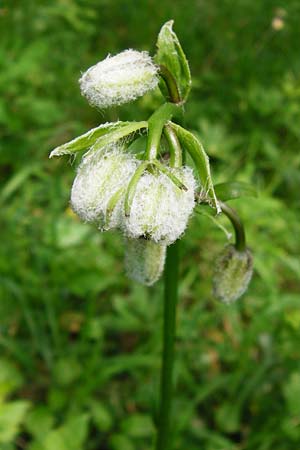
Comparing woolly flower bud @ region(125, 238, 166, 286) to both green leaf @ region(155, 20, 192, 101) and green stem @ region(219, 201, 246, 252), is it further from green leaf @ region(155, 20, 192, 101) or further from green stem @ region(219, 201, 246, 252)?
green leaf @ region(155, 20, 192, 101)

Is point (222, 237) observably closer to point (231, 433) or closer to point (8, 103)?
point (231, 433)

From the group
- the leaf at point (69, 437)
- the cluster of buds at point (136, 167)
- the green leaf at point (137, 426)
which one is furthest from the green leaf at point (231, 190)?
the green leaf at point (137, 426)

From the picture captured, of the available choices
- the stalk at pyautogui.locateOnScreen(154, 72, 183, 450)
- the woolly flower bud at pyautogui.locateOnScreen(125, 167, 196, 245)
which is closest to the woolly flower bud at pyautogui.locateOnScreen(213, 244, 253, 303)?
the stalk at pyautogui.locateOnScreen(154, 72, 183, 450)

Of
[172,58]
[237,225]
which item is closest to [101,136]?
[172,58]

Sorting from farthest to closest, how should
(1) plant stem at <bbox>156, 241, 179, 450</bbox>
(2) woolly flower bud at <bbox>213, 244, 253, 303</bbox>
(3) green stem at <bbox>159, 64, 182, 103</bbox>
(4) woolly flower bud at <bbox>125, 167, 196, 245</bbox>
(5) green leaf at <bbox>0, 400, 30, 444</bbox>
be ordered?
(5) green leaf at <bbox>0, 400, 30, 444</bbox> < (2) woolly flower bud at <bbox>213, 244, 253, 303</bbox> < (1) plant stem at <bbox>156, 241, 179, 450</bbox> < (3) green stem at <bbox>159, 64, 182, 103</bbox> < (4) woolly flower bud at <bbox>125, 167, 196, 245</bbox>

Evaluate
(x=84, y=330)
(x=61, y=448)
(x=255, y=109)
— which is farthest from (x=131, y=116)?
(x=61, y=448)

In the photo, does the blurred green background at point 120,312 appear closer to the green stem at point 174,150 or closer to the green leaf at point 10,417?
the green leaf at point 10,417
